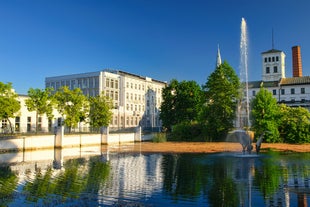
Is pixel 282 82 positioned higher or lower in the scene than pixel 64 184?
higher

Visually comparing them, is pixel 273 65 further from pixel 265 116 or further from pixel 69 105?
pixel 69 105

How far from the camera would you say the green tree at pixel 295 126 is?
168 feet

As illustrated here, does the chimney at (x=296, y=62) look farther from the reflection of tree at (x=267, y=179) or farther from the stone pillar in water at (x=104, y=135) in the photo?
the reflection of tree at (x=267, y=179)

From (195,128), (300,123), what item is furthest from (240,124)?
(300,123)

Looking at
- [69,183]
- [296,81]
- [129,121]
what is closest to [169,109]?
[129,121]

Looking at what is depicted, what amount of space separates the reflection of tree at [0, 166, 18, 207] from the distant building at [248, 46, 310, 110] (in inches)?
3343

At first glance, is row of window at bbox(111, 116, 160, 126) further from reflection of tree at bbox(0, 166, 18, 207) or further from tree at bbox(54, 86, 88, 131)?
reflection of tree at bbox(0, 166, 18, 207)

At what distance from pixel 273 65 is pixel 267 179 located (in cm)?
10394

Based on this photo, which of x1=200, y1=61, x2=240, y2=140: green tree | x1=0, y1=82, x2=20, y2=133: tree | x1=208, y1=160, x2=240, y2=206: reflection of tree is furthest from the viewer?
x1=200, y1=61, x2=240, y2=140: green tree

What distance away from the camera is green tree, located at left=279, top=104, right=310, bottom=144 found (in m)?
51.1

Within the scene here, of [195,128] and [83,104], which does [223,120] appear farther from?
[83,104]

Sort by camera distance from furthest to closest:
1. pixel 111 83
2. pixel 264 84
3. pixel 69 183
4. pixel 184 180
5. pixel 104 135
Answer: pixel 264 84
pixel 111 83
pixel 104 135
pixel 184 180
pixel 69 183

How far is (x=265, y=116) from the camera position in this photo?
2020 inches

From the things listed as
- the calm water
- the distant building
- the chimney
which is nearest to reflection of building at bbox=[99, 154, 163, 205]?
the calm water
